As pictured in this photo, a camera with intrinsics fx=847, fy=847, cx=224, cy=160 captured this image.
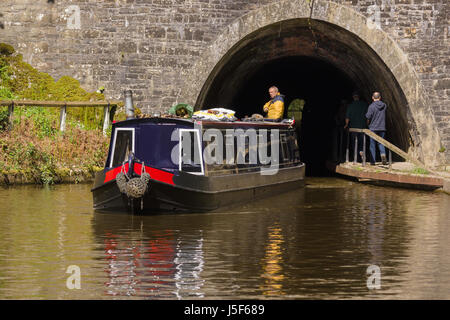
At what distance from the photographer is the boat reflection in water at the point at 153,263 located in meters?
7.05

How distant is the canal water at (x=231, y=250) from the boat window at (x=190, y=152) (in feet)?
2.36

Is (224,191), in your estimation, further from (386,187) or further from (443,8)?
(443,8)

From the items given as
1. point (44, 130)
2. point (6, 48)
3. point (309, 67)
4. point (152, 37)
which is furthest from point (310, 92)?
point (44, 130)

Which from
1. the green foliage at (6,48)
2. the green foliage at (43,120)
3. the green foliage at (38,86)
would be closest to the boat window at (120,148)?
the green foliage at (43,120)

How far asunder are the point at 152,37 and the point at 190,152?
5.13m

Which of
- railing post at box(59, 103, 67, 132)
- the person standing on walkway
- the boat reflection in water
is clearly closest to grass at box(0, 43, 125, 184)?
railing post at box(59, 103, 67, 132)

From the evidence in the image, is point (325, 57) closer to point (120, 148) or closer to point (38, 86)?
point (38, 86)

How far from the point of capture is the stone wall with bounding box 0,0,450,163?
54.1 feet

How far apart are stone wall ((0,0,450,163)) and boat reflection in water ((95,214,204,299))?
652 centimetres

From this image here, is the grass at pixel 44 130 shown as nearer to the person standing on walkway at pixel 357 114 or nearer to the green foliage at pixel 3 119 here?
the green foliage at pixel 3 119

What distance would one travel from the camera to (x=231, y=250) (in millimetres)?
8938

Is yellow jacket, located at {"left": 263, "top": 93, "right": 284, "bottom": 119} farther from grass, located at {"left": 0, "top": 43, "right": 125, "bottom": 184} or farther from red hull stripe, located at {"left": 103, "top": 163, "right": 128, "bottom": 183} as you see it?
red hull stripe, located at {"left": 103, "top": 163, "right": 128, "bottom": 183}
